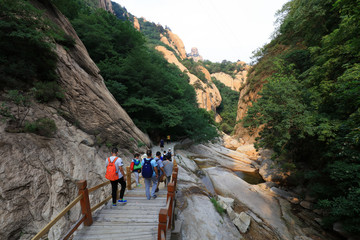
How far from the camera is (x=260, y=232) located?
664 centimetres

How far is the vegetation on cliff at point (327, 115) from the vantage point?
5.93 m

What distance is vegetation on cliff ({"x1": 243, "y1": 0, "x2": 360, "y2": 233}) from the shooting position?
593 centimetres

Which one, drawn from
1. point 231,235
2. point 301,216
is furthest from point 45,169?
point 301,216

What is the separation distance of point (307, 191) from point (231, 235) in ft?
27.3

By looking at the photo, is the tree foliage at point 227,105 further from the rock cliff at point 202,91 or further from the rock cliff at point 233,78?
the rock cliff at point 202,91

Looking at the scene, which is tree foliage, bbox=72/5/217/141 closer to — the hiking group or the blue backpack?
the hiking group

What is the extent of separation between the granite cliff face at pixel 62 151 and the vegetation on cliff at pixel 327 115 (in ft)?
33.9

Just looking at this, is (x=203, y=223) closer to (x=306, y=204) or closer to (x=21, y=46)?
(x=306, y=204)

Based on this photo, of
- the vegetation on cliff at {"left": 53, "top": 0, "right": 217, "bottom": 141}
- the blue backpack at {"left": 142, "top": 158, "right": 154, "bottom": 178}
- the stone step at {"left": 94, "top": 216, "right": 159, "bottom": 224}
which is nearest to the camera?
the stone step at {"left": 94, "top": 216, "right": 159, "bottom": 224}

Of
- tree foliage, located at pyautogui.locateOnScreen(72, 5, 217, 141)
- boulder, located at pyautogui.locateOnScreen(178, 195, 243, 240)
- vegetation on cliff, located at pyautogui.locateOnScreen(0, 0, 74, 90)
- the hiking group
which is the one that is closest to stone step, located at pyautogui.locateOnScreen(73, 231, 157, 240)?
the hiking group

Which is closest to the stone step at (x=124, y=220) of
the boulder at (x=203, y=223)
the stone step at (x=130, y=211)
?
the stone step at (x=130, y=211)

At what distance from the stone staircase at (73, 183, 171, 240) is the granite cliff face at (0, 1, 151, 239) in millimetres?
1654

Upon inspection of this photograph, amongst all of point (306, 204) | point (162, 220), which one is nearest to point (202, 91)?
point (306, 204)

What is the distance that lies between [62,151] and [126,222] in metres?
4.15
